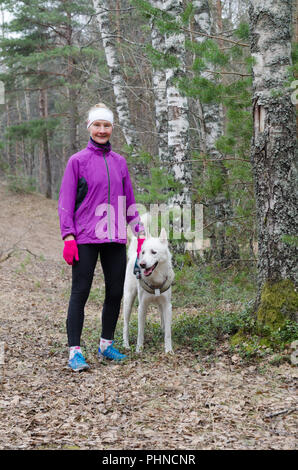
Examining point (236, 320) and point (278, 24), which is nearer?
point (278, 24)

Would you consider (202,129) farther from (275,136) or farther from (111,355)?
(111,355)

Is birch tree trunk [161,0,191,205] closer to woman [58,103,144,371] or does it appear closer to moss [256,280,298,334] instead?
→ woman [58,103,144,371]

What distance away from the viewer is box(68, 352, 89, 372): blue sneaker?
14.6 ft

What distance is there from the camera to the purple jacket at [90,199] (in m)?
4.44

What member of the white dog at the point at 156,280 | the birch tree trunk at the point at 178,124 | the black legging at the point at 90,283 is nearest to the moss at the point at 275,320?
the white dog at the point at 156,280

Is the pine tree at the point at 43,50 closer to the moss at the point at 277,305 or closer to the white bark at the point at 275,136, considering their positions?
the white bark at the point at 275,136

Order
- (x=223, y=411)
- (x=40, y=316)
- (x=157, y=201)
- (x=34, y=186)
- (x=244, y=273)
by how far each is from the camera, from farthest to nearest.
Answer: (x=34, y=186) → (x=40, y=316) → (x=244, y=273) → (x=157, y=201) → (x=223, y=411)

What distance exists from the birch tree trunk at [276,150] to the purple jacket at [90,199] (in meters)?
1.38

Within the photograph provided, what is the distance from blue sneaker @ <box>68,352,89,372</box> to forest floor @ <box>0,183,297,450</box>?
2.7 inches

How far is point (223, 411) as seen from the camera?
3.35 metres

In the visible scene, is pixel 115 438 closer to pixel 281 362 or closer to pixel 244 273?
pixel 281 362

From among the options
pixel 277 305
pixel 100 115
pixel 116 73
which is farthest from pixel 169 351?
pixel 116 73

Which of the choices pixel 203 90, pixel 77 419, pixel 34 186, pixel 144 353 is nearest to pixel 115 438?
pixel 77 419

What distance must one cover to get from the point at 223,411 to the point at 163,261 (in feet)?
6.52
